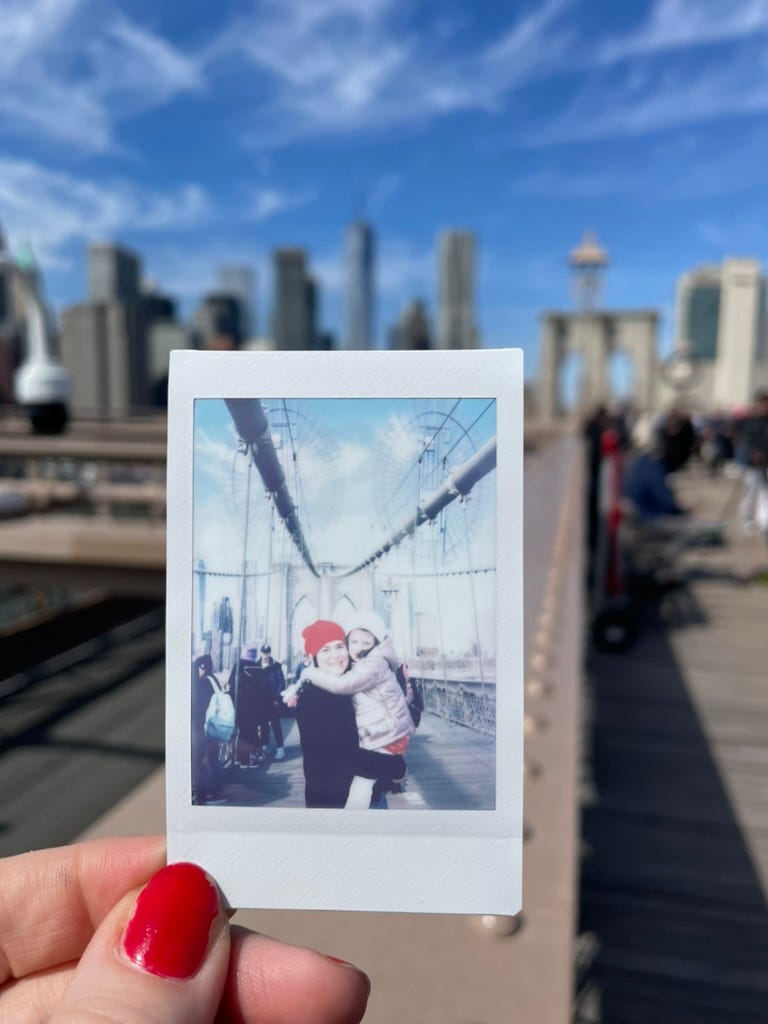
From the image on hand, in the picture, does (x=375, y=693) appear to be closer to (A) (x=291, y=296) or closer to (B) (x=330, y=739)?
(B) (x=330, y=739)

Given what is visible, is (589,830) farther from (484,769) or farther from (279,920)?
(484,769)

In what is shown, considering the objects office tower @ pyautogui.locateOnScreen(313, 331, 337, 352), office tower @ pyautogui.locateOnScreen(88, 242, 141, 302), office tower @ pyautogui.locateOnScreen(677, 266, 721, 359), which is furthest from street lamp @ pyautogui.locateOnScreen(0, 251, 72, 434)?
office tower @ pyautogui.locateOnScreen(677, 266, 721, 359)

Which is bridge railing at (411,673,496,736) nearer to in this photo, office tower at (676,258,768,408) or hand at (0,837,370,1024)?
hand at (0,837,370,1024)

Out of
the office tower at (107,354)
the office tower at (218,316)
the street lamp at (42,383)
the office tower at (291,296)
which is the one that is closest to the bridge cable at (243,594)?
the street lamp at (42,383)

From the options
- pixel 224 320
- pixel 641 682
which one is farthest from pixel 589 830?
pixel 224 320

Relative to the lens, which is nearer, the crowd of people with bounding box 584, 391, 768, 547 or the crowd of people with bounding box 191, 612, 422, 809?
the crowd of people with bounding box 191, 612, 422, 809

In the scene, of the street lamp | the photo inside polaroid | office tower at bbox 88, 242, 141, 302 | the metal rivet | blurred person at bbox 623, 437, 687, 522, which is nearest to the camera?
the photo inside polaroid
